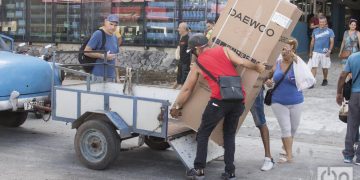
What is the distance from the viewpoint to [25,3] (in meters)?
18.2

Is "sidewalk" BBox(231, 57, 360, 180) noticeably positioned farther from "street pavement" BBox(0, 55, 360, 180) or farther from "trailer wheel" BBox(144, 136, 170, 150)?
"trailer wheel" BBox(144, 136, 170, 150)

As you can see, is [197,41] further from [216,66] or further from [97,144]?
[97,144]

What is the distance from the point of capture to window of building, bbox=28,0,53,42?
17969 mm

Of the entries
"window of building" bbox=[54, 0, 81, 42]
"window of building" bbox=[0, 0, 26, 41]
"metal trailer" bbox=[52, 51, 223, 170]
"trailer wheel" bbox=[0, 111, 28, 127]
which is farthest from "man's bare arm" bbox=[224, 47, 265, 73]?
"window of building" bbox=[0, 0, 26, 41]

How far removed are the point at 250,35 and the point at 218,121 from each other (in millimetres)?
991

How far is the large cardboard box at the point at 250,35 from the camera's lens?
5770 millimetres

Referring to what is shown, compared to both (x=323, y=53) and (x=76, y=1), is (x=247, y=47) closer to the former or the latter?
(x=323, y=53)

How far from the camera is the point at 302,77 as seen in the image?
22.1 ft

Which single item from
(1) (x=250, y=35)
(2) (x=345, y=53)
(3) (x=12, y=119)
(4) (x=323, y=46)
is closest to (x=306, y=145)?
(1) (x=250, y=35)

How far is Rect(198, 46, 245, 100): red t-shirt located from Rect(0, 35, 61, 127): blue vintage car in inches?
109

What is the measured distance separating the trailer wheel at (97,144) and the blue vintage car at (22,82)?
58.5 inches

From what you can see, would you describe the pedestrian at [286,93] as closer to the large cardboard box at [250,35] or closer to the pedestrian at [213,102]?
the large cardboard box at [250,35]

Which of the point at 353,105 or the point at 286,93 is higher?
the point at 286,93

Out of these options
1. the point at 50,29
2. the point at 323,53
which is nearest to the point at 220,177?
the point at 323,53
